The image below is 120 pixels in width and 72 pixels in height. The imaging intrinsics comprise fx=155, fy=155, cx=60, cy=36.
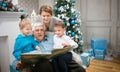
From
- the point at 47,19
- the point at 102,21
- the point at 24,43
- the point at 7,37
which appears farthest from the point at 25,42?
the point at 102,21

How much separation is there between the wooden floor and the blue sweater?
1774 millimetres

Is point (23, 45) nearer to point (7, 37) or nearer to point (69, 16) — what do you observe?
point (7, 37)

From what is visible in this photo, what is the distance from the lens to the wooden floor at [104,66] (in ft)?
9.67

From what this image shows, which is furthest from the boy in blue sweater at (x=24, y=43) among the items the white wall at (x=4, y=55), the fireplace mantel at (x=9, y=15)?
the white wall at (x=4, y=55)

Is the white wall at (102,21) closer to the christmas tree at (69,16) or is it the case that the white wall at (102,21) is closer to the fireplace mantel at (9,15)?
the christmas tree at (69,16)

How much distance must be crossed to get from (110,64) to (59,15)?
1.52 m

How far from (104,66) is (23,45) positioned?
2191 mm

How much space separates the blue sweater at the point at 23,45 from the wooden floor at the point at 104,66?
5.82ft

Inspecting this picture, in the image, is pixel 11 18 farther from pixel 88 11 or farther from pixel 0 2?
pixel 88 11

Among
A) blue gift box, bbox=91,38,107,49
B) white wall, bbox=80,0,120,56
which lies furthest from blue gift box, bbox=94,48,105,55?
white wall, bbox=80,0,120,56

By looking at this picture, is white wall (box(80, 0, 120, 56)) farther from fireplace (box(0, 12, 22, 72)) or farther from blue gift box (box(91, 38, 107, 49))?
fireplace (box(0, 12, 22, 72))

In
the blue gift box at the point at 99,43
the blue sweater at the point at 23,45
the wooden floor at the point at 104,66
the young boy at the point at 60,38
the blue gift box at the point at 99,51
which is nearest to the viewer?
the blue sweater at the point at 23,45

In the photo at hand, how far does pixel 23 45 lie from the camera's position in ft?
4.67

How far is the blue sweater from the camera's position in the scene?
142 centimetres
